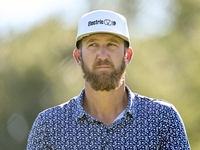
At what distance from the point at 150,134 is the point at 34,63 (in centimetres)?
1357

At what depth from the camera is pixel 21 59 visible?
17.3 m

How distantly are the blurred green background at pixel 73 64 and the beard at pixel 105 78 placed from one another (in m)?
11.7

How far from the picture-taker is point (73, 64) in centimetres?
1572

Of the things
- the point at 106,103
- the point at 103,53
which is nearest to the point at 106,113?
the point at 106,103

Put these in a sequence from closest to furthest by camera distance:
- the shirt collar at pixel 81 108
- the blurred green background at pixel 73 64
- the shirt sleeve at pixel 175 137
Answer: the shirt sleeve at pixel 175 137 → the shirt collar at pixel 81 108 → the blurred green background at pixel 73 64

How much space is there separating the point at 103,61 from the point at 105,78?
132 mm

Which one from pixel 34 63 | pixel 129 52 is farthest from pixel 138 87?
pixel 129 52

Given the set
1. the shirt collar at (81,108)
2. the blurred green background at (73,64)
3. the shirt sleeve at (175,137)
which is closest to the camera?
the shirt sleeve at (175,137)

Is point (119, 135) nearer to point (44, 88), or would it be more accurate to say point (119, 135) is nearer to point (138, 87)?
point (138, 87)

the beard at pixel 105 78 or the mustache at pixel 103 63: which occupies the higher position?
the mustache at pixel 103 63

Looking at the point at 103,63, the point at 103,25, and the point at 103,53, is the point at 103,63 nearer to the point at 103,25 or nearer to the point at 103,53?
the point at 103,53

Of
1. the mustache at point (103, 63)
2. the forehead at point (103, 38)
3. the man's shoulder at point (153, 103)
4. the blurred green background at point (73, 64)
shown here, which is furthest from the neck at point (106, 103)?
the blurred green background at point (73, 64)

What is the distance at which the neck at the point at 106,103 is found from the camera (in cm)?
406

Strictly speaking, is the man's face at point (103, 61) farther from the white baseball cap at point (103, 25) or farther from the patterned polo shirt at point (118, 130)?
the patterned polo shirt at point (118, 130)
